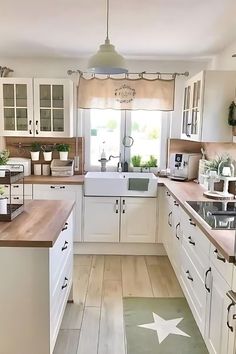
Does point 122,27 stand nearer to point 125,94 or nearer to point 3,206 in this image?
point 125,94

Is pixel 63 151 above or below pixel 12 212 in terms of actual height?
above

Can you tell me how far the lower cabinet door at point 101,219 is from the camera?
4.14 metres

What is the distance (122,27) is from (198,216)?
1.78 m

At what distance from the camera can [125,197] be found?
13.5 feet

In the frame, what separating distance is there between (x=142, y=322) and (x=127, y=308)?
247mm

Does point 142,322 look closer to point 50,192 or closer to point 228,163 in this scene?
point 228,163

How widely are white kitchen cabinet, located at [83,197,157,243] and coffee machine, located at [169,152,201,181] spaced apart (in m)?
0.49

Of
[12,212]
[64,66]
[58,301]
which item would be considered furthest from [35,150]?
[58,301]

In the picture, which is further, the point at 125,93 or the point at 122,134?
the point at 122,134

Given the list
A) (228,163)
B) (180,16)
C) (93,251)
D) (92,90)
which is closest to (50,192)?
(93,251)

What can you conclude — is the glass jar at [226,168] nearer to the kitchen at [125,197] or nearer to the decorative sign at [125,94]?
the kitchen at [125,197]

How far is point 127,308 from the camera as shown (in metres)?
3.02

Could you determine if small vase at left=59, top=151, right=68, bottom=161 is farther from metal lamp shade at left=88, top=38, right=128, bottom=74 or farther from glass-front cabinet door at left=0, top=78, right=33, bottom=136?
metal lamp shade at left=88, top=38, right=128, bottom=74

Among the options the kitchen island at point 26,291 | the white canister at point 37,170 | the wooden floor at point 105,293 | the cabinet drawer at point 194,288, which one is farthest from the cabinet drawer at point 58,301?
the white canister at point 37,170
